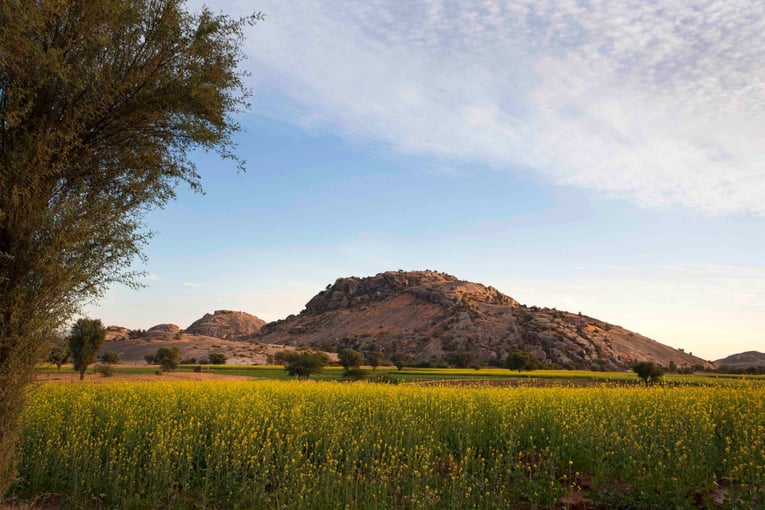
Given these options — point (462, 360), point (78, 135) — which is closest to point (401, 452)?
point (78, 135)

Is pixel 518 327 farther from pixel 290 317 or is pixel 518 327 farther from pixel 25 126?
pixel 25 126

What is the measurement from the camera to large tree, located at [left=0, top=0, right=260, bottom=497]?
29.1ft

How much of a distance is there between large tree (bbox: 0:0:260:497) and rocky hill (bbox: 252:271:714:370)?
2970 inches

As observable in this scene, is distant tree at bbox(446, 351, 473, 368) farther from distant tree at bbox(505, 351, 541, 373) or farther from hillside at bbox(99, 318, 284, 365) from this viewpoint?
hillside at bbox(99, 318, 284, 365)

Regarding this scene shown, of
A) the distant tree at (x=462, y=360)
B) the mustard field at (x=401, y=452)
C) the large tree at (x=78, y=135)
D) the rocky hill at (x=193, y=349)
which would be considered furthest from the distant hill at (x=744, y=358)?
the large tree at (x=78, y=135)

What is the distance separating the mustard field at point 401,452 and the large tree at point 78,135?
1816 millimetres

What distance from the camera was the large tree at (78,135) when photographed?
8867 millimetres

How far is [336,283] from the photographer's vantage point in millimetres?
181500

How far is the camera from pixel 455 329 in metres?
111

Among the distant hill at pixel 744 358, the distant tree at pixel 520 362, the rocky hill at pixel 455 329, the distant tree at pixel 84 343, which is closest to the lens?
the distant tree at pixel 84 343

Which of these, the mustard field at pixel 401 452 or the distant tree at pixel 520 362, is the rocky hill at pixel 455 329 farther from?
the mustard field at pixel 401 452

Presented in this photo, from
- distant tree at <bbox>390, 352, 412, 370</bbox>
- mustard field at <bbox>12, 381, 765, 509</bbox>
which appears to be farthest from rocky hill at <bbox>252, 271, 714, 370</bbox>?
mustard field at <bbox>12, 381, 765, 509</bbox>

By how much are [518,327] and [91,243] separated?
10559cm

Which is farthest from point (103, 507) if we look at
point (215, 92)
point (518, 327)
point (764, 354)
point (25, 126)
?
point (764, 354)
